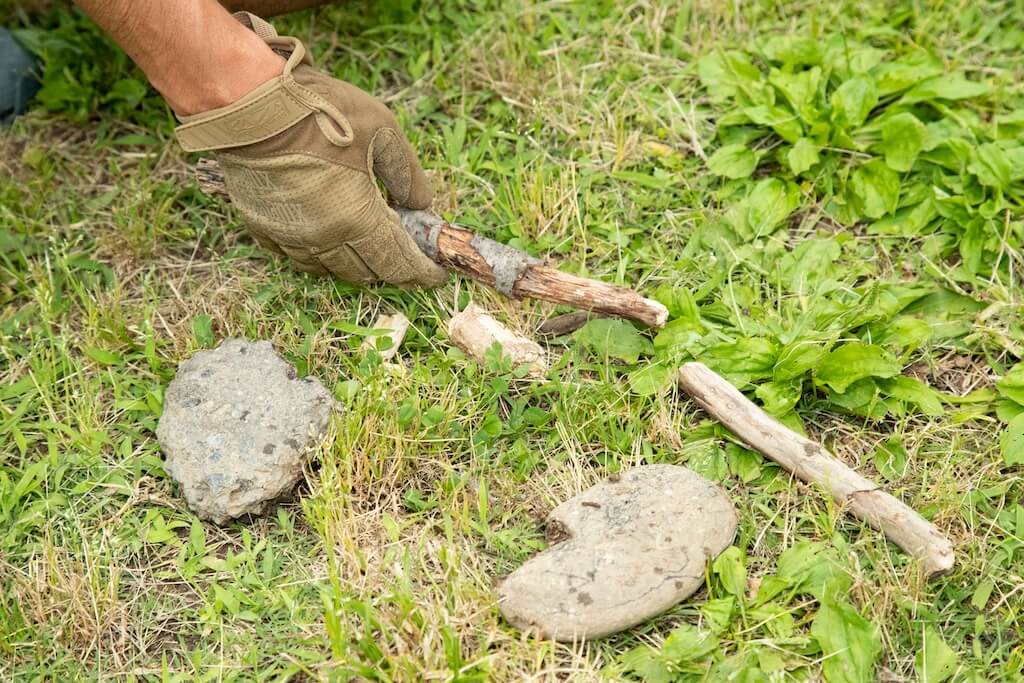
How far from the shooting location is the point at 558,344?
2.69m

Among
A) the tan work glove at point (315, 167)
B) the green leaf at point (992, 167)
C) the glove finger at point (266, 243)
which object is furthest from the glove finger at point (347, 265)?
the green leaf at point (992, 167)

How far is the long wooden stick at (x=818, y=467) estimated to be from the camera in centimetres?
217

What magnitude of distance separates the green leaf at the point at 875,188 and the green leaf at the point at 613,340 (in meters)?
0.82

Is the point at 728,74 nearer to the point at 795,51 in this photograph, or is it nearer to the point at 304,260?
the point at 795,51

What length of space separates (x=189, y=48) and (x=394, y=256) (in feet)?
2.35

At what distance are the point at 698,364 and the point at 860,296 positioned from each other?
55 cm

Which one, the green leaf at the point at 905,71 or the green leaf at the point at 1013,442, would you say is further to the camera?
the green leaf at the point at 905,71

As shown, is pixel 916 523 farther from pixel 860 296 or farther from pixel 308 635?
pixel 308 635

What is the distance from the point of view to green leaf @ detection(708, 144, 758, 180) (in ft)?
9.68

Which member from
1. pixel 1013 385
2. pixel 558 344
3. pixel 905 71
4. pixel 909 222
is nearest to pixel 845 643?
pixel 1013 385

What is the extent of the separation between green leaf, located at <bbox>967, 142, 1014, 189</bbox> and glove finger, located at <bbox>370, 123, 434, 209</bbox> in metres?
1.57

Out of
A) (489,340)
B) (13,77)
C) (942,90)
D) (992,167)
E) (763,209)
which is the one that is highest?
(13,77)

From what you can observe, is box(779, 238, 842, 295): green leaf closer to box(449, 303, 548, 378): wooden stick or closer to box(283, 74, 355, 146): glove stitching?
box(449, 303, 548, 378): wooden stick

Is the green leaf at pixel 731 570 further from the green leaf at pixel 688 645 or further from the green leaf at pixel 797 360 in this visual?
the green leaf at pixel 797 360
